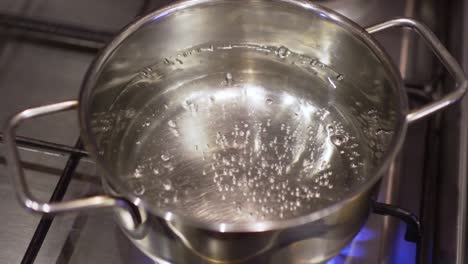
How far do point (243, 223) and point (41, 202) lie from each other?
0.15m

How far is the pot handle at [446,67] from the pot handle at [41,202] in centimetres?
23

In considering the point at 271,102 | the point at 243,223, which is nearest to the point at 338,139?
the point at 271,102

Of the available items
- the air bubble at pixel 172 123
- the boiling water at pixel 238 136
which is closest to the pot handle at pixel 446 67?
the boiling water at pixel 238 136

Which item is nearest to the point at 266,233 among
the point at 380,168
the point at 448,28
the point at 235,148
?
the point at 380,168

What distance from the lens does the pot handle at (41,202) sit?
425 mm

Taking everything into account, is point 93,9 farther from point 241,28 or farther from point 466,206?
point 466,206

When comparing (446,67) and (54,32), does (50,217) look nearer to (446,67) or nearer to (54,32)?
(54,32)

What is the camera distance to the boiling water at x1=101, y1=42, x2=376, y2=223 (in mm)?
574

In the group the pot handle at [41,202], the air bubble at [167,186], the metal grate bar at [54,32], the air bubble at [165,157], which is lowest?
the pot handle at [41,202]

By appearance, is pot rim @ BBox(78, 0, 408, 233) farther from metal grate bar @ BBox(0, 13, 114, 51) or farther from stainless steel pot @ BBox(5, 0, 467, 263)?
metal grate bar @ BBox(0, 13, 114, 51)

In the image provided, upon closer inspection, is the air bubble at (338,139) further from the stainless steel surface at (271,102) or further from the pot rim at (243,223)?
the pot rim at (243,223)

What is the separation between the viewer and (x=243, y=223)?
41cm

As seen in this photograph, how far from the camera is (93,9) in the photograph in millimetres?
781

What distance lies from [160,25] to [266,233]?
28 cm
